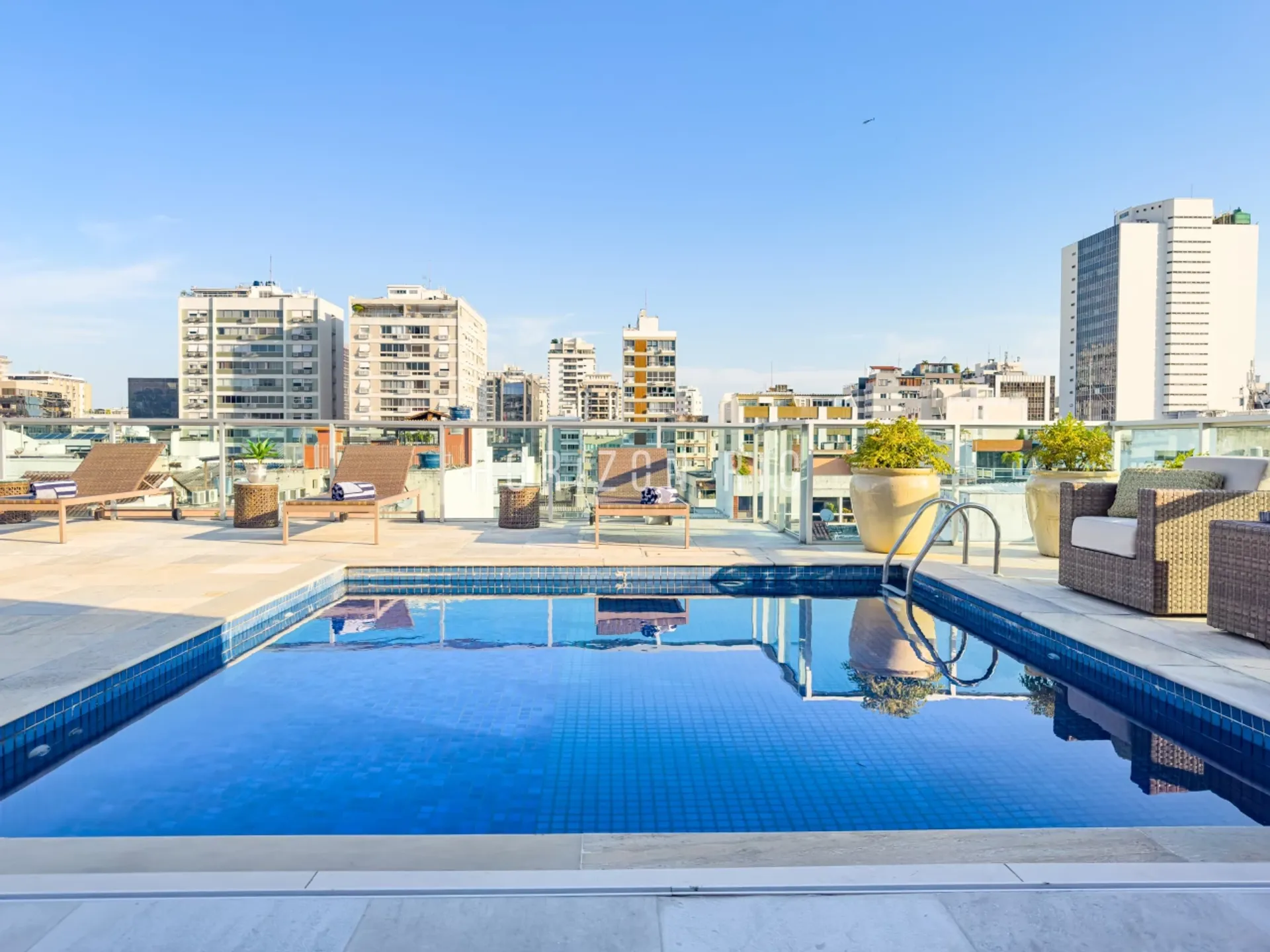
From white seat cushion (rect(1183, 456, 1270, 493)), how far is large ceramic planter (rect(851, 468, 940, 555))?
1.82 metres

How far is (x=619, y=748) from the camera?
279 centimetres

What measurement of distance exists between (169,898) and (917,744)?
226 centimetres

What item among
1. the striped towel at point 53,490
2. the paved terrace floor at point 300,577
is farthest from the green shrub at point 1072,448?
the striped towel at point 53,490

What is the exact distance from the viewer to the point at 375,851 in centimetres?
179

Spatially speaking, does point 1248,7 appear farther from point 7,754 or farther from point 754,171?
point 7,754

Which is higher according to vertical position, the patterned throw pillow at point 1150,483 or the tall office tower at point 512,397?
the tall office tower at point 512,397

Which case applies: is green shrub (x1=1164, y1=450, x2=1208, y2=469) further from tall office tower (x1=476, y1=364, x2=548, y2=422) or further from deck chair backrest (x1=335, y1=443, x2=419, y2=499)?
tall office tower (x1=476, y1=364, x2=548, y2=422)

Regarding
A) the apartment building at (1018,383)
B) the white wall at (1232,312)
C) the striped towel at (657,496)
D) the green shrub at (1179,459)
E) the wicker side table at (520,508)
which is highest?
the white wall at (1232,312)

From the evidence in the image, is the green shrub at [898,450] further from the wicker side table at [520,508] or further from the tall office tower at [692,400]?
the tall office tower at [692,400]

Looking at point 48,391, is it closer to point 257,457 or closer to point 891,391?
point 891,391

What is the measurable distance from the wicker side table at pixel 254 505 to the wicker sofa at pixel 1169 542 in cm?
685

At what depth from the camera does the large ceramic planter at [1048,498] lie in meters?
6.18

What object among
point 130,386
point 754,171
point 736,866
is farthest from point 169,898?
point 130,386

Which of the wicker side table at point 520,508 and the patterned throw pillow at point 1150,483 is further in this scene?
the wicker side table at point 520,508
